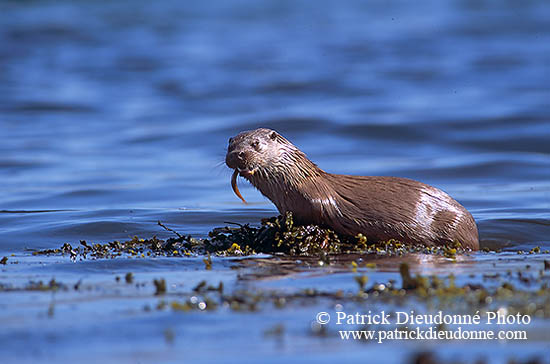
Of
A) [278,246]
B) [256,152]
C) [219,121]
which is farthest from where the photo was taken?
[219,121]

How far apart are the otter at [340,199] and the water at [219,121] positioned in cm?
94

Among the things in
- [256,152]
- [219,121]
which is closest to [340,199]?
[256,152]

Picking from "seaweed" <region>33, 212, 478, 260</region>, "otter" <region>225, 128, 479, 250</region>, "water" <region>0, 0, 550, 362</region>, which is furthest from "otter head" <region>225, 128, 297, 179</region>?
"water" <region>0, 0, 550, 362</region>

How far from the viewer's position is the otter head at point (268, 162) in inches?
273

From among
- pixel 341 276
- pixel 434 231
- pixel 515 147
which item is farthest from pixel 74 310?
pixel 515 147

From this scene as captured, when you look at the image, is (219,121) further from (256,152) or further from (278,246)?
(278,246)

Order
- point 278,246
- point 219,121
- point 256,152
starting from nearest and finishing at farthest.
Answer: point 278,246
point 256,152
point 219,121

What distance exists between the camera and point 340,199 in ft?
23.0

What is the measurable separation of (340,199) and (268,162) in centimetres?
68

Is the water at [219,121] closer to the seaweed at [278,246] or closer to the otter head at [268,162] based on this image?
the seaweed at [278,246]

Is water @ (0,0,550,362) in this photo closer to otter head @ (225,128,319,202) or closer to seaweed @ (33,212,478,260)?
seaweed @ (33,212,478,260)

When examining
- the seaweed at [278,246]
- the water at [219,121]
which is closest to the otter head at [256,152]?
the seaweed at [278,246]

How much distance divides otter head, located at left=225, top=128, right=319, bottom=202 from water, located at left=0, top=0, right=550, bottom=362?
913 mm

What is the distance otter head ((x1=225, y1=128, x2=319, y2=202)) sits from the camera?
6922mm
